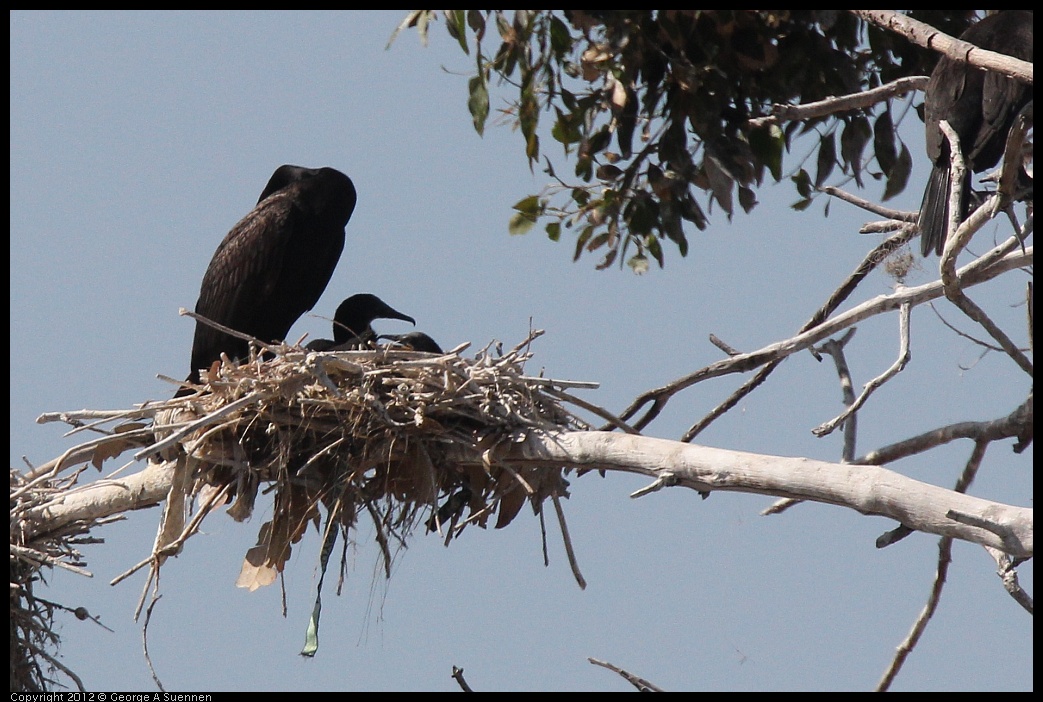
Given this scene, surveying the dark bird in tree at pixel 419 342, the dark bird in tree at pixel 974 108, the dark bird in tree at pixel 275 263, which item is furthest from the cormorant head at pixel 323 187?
the dark bird in tree at pixel 974 108

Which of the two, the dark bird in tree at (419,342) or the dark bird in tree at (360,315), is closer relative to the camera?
the dark bird in tree at (419,342)

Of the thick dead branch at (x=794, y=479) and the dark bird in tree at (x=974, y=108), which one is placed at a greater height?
the dark bird in tree at (x=974, y=108)

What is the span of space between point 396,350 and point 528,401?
0.75 m

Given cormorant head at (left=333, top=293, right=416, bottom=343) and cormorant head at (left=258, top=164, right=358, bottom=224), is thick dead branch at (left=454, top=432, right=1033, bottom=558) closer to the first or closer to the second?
cormorant head at (left=333, top=293, right=416, bottom=343)

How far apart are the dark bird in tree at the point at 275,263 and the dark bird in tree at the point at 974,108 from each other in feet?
11.4

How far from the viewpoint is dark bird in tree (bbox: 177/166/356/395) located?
25.1 feet

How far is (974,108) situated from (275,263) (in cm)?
384

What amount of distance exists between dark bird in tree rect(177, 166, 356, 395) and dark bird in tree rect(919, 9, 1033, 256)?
349 centimetres

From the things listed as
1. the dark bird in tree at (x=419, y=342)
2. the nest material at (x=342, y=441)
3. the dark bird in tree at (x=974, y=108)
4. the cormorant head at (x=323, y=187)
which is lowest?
the nest material at (x=342, y=441)

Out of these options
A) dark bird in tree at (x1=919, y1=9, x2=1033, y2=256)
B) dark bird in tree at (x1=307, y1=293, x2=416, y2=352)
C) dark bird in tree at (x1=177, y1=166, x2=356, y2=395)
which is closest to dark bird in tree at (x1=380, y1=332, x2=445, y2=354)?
dark bird in tree at (x1=307, y1=293, x2=416, y2=352)

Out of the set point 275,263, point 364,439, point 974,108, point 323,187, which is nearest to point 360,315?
point 275,263

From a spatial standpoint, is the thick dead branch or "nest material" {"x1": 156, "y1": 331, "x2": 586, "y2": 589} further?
"nest material" {"x1": 156, "y1": 331, "x2": 586, "y2": 589}

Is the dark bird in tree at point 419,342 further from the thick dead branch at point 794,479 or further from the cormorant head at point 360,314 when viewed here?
the thick dead branch at point 794,479

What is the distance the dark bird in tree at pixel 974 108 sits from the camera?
563 centimetres
